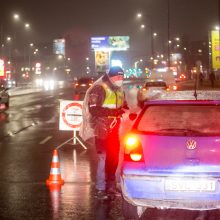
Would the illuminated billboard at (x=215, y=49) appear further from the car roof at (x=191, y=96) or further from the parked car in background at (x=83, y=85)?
the car roof at (x=191, y=96)

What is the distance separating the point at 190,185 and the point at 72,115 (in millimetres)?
8559

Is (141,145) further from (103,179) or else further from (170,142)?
(103,179)

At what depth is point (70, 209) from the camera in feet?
26.7

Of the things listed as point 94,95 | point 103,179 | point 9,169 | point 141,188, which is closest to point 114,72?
point 94,95

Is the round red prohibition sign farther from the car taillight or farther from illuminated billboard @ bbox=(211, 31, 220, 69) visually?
illuminated billboard @ bbox=(211, 31, 220, 69)

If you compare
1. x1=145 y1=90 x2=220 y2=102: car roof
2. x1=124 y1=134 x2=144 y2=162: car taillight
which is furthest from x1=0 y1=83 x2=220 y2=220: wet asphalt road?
x1=145 y1=90 x2=220 y2=102: car roof

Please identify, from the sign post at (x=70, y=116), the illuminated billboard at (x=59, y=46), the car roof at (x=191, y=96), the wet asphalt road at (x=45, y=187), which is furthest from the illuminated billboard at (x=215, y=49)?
the illuminated billboard at (x=59, y=46)

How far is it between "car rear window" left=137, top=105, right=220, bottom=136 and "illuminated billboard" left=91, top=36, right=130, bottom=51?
84.9 metres

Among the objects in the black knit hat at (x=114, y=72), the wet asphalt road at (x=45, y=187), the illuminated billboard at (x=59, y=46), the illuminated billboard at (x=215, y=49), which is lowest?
the wet asphalt road at (x=45, y=187)

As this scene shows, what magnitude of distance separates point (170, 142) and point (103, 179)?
2.50m

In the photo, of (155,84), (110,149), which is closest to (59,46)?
(155,84)

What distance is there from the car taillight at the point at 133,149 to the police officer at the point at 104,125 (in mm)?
1936

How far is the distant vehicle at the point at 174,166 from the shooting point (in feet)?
22.0

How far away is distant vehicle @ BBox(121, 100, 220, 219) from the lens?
6.70 meters
